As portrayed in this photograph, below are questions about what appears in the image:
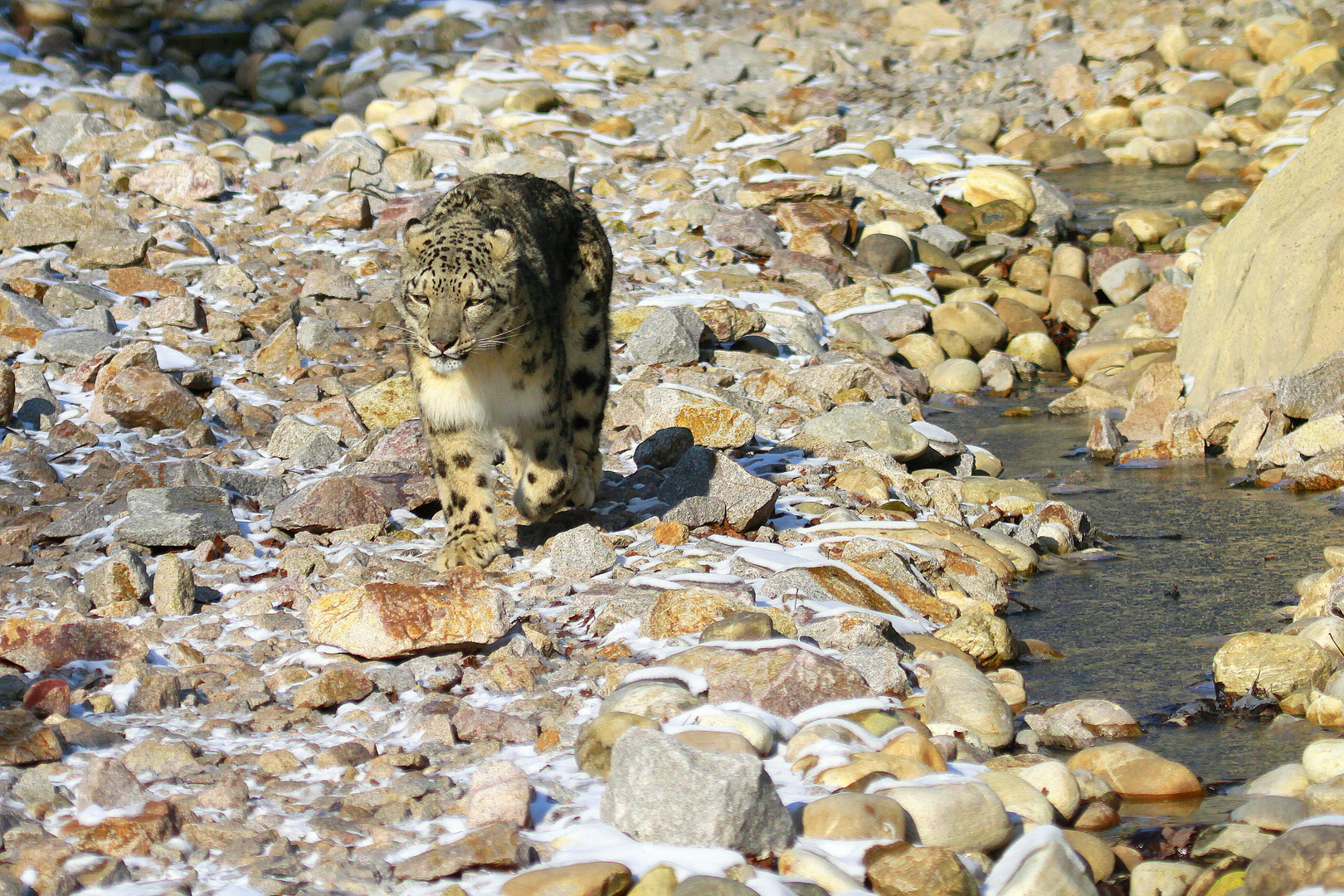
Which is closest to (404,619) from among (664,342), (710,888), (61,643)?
(61,643)

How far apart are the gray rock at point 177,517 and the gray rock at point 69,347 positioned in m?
2.20

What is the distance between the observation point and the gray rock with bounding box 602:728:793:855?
3.78 metres

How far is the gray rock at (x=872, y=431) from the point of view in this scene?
8125 mm

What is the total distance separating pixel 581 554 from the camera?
237 inches

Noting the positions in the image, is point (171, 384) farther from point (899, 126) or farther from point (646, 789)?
point (899, 126)

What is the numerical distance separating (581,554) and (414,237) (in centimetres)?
166

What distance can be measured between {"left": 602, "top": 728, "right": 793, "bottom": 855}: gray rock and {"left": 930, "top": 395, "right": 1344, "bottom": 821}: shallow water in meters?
1.57

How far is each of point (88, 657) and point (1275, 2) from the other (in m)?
21.4

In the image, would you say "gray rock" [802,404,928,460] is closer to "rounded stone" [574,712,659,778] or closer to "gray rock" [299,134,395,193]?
"rounded stone" [574,712,659,778]

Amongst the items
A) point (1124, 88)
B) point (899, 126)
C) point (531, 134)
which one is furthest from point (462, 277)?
point (1124, 88)

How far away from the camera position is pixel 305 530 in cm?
654

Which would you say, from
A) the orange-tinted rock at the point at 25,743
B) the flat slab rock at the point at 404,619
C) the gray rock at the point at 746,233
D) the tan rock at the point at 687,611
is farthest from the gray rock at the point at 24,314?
the gray rock at the point at 746,233

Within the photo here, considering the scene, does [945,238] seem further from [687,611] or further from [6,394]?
[6,394]

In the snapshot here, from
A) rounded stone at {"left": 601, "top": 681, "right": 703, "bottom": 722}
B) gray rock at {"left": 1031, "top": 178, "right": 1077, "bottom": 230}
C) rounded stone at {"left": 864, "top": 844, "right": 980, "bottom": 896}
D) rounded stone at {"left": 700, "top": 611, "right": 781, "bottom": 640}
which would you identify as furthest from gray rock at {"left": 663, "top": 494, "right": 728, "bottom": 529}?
gray rock at {"left": 1031, "top": 178, "right": 1077, "bottom": 230}
